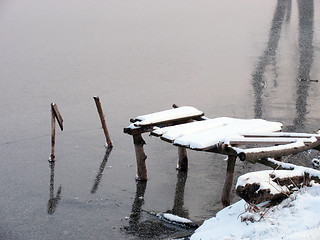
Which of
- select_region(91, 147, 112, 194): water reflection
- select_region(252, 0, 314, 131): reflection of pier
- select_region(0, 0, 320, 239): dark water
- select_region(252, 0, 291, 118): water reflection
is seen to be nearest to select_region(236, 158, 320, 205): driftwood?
select_region(0, 0, 320, 239): dark water

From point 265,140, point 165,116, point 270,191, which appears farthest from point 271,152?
point 165,116

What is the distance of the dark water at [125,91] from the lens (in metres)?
9.92

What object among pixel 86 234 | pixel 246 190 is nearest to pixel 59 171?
pixel 86 234

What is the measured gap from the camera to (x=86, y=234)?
29.3 feet

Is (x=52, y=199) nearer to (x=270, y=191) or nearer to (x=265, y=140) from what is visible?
(x=265, y=140)

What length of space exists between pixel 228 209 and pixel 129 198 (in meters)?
2.88

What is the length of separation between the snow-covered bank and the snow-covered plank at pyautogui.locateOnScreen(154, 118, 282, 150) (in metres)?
1.66

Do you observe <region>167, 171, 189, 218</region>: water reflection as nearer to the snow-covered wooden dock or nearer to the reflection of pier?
the snow-covered wooden dock

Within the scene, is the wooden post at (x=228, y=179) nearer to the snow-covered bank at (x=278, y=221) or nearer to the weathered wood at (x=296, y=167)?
the weathered wood at (x=296, y=167)

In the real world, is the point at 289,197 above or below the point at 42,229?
above

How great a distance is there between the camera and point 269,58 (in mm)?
21484

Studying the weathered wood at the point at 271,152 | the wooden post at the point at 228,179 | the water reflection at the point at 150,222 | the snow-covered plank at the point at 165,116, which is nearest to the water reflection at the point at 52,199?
the water reflection at the point at 150,222

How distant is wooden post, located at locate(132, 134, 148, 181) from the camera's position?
34.0ft

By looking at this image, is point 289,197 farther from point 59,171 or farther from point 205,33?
point 205,33
